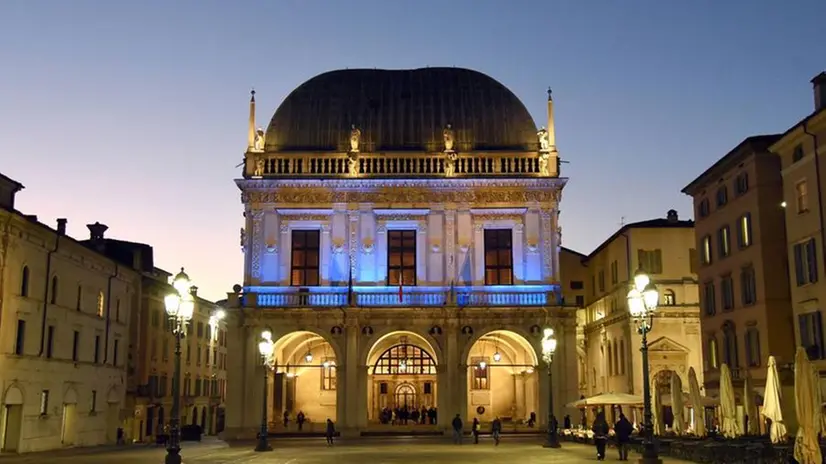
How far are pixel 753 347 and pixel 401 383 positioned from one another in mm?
23209

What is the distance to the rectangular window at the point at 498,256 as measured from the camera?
185 feet

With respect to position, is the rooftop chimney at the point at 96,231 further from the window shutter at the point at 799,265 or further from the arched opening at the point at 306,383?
the window shutter at the point at 799,265

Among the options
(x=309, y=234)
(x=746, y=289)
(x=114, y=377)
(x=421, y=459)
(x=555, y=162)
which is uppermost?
(x=555, y=162)

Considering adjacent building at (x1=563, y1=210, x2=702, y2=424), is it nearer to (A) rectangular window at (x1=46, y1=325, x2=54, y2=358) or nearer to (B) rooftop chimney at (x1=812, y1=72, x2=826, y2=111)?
(B) rooftop chimney at (x1=812, y1=72, x2=826, y2=111)

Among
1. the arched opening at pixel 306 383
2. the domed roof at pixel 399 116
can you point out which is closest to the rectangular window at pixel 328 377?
the arched opening at pixel 306 383

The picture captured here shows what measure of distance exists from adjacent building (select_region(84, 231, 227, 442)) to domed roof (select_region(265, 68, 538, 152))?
13151 mm

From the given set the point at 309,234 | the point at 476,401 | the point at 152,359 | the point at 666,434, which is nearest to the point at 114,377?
the point at 152,359

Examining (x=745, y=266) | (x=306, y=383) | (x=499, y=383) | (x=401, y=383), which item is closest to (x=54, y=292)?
(x=306, y=383)

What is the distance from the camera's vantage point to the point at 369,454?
39.8 meters

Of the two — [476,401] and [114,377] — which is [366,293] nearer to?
[476,401]

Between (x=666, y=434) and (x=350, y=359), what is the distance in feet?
62.3

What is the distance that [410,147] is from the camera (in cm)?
5856

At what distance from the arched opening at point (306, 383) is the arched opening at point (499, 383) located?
30.3 ft

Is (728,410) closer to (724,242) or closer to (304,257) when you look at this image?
(724,242)
